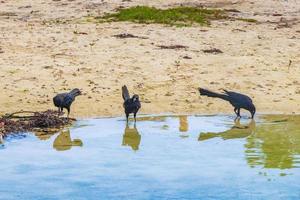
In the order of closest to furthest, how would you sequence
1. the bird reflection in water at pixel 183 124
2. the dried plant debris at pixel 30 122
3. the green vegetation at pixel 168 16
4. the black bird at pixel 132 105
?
the dried plant debris at pixel 30 122 < the bird reflection in water at pixel 183 124 < the black bird at pixel 132 105 < the green vegetation at pixel 168 16

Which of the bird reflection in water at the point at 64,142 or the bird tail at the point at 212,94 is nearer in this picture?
the bird reflection in water at the point at 64,142

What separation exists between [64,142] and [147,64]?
5.69 m

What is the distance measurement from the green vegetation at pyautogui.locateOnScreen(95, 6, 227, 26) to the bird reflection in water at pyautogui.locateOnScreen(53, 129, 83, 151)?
33.0 feet

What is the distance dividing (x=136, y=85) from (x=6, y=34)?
557 cm

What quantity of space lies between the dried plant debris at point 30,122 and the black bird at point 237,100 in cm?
260

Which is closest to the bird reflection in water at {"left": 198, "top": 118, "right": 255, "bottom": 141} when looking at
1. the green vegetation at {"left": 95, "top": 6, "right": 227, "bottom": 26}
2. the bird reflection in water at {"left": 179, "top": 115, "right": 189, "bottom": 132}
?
the bird reflection in water at {"left": 179, "top": 115, "right": 189, "bottom": 132}

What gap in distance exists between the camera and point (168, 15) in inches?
953

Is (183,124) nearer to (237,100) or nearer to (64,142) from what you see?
(237,100)

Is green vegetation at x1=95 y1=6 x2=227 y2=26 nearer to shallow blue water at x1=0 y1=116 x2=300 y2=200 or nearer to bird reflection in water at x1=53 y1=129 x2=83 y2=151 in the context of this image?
shallow blue water at x1=0 y1=116 x2=300 y2=200

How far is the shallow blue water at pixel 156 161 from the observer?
10.4 m

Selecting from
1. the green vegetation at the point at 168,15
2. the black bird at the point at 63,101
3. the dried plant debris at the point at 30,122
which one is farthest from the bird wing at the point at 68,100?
the green vegetation at the point at 168,15

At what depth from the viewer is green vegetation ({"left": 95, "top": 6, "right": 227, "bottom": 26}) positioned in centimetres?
2351

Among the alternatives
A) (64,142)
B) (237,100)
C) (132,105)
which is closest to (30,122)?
(64,142)

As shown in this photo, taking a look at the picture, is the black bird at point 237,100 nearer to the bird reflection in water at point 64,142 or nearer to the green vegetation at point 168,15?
the bird reflection in water at point 64,142
